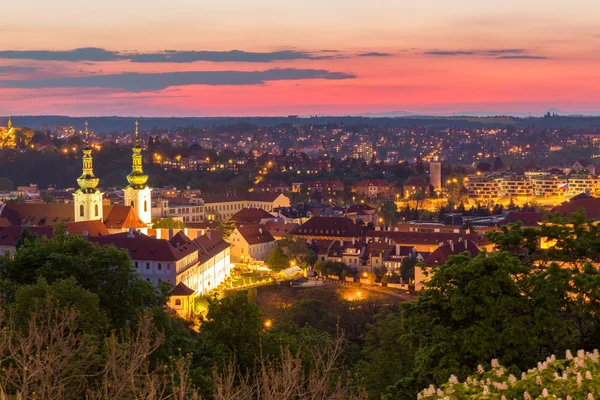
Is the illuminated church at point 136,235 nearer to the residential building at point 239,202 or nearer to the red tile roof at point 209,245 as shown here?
the red tile roof at point 209,245

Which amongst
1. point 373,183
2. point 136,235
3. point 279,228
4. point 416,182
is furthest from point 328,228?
point 416,182

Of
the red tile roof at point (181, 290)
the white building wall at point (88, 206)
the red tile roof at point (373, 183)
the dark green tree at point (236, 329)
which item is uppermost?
the dark green tree at point (236, 329)

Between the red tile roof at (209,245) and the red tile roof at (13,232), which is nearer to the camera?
the red tile roof at (13,232)

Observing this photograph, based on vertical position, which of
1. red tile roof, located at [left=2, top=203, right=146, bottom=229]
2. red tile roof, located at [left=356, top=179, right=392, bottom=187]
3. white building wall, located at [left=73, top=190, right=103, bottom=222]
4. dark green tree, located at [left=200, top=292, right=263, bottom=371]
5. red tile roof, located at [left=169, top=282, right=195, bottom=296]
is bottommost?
red tile roof, located at [left=356, top=179, right=392, bottom=187]

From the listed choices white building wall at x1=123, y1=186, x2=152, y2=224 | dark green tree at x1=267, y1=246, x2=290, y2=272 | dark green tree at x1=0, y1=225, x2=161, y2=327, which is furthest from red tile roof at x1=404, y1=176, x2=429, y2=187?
dark green tree at x1=0, y1=225, x2=161, y2=327

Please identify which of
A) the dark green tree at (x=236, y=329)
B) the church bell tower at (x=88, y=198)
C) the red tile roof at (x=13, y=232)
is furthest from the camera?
the church bell tower at (x=88, y=198)

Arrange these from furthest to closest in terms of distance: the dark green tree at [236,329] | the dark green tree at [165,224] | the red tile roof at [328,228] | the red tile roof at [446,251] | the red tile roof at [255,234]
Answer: the red tile roof at [328,228]
the red tile roof at [255,234]
the dark green tree at [165,224]
the red tile roof at [446,251]
the dark green tree at [236,329]

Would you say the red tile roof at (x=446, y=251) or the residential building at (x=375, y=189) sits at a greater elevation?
the red tile roof at (x=446, y=251)

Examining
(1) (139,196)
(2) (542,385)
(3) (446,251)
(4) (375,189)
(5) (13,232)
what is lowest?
(4) (375,189)

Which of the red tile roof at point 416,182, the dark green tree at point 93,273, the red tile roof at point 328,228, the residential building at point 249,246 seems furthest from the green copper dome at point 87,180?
the red tile roof at point 416,182

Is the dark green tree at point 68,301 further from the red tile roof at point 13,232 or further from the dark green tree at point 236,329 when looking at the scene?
the red tile roof at point 13,232

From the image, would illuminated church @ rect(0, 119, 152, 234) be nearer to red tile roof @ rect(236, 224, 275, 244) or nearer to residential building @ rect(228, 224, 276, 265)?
residential building @ rect(228, 224, 276, 265)

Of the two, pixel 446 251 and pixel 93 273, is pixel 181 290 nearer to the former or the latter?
pixel 446 251

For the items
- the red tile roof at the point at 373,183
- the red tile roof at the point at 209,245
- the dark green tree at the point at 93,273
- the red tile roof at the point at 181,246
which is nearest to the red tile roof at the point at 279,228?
the red tile roof at the point at 209,245
